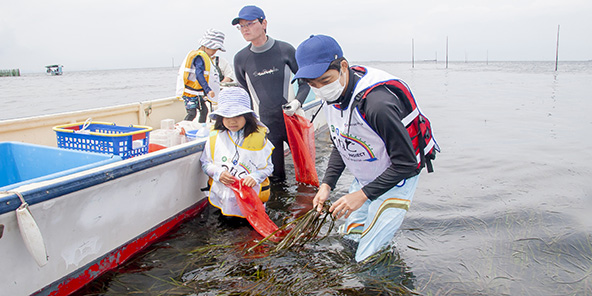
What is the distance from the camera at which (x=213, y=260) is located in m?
3.52

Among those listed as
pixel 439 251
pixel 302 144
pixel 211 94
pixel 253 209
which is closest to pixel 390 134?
pixel 253 209

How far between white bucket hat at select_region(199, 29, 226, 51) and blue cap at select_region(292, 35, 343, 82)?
418cm

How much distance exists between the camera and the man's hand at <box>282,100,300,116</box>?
436 centimetres

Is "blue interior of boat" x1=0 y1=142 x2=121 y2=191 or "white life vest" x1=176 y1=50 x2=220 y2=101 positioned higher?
"white life vest" x1=176 y1=50 x2=220 y2=101

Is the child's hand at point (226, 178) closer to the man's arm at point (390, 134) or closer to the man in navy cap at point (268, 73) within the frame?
the man in navy cap at point (268, 73)

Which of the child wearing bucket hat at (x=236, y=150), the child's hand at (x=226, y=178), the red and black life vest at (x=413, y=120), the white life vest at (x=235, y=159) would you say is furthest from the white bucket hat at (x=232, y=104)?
the red and black life vest at (x=413, y=120)

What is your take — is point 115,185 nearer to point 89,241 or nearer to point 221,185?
point 89,241

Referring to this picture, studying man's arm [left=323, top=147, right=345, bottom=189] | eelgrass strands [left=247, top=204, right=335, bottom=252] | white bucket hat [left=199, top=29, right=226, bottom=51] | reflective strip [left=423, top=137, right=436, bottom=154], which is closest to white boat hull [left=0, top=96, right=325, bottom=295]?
eelgrass strands [left=247, top=204, right=335, bottom=252]

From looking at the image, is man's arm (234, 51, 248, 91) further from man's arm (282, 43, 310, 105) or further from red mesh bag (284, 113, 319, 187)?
red mesh bag (284, 113, 319, 187)

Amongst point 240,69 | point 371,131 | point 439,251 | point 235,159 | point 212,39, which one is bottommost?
point 439,251

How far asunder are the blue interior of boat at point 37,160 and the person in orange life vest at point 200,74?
9.95ft

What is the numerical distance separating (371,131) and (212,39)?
4446mm

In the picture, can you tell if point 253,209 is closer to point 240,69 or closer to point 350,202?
point 350,202

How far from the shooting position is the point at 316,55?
2.28 meters
